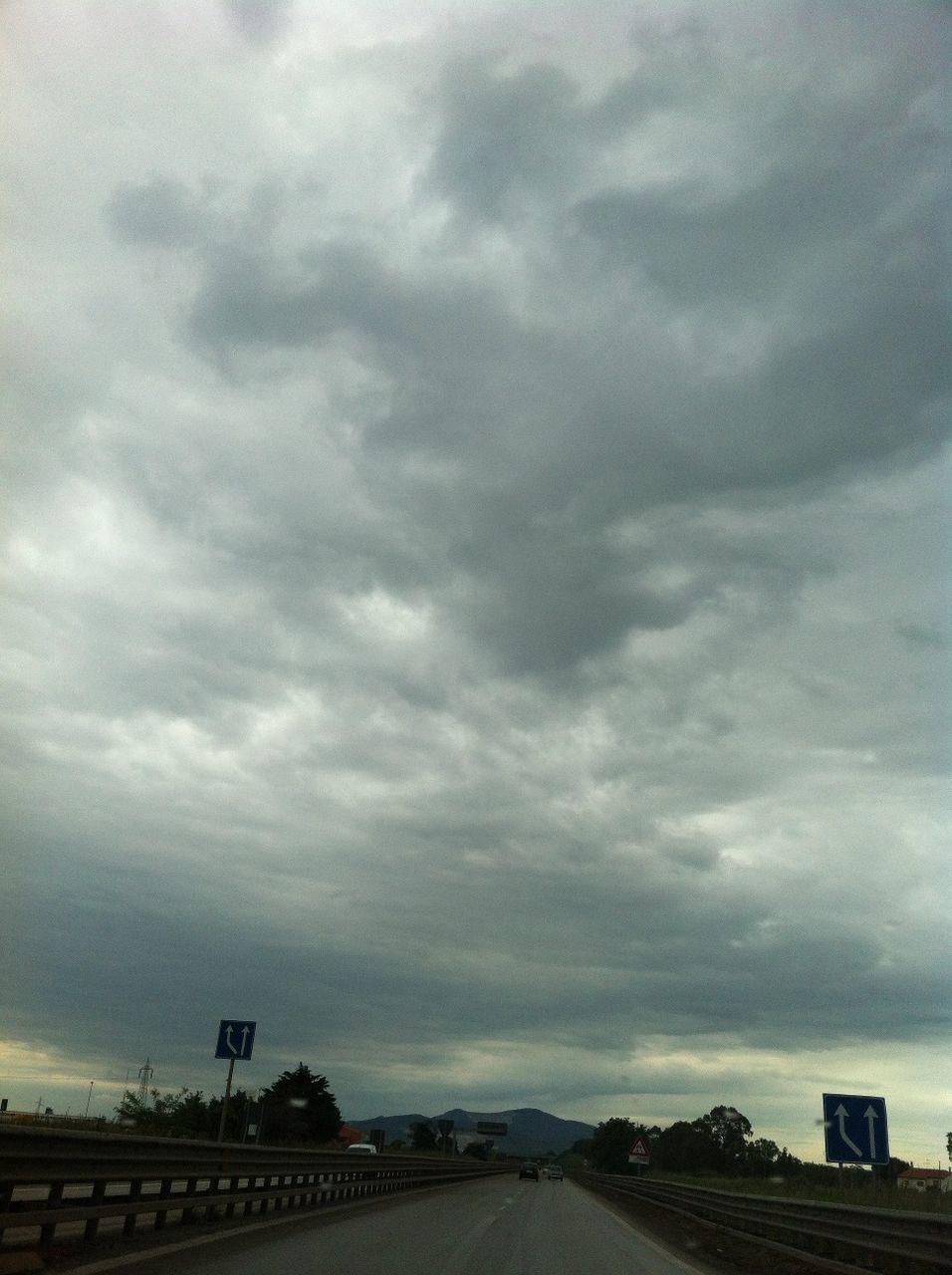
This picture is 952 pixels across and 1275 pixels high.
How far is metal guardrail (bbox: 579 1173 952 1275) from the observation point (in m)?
12.6

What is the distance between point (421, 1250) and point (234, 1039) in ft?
25.4

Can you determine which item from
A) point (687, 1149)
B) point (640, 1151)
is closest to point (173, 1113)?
point (640, 1151)

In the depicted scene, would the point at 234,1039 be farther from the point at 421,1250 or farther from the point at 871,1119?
the point at 871,1119

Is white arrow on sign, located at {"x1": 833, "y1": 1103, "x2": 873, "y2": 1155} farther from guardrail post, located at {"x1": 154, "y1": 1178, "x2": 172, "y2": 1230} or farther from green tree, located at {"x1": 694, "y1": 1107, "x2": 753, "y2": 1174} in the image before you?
green tree, located at {"x1": 694, "y1": 1107, "x2": 753, "y2": 1174}

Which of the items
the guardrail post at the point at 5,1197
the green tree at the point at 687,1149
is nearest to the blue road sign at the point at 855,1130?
the guardrail post at the point at 5,1197

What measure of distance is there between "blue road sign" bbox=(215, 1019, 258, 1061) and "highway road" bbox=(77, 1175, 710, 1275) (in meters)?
3.63

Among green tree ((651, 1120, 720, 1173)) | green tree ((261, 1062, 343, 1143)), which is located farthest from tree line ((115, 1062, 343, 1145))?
green tree ((651, 1120, 720, 1173))

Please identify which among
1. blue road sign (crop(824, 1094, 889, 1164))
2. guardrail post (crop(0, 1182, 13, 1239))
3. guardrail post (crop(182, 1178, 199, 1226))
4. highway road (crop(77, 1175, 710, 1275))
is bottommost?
highway road (crop(77, 1175, 710, 1275))

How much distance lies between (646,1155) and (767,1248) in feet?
81.3

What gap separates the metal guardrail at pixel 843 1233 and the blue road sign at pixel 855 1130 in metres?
0.67

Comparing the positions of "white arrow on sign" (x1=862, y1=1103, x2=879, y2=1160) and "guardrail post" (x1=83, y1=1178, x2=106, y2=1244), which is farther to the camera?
"white arrow on sign" (x1=862, y1=1103, x2=879, y2=1160)

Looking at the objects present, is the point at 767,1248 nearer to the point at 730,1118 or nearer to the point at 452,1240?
the point at 452,1240

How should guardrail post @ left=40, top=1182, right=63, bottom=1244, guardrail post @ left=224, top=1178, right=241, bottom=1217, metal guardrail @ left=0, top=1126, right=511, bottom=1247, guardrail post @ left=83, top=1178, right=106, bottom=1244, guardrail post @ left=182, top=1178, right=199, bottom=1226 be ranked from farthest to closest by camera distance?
1. guardrail post @ left=224, top=1178, right=241, bottom=1217
2. guardrail post @ left=182, top=1178, right=199, bottom=1226
3. guardrail post @ left=83, top=1178, right=106, bottom=1244
4. guardrail post @ left=40, top=1182, right=63, bottom=1244
5. metal guardrail @ left=0, top=1126, right=511, bottom=1247

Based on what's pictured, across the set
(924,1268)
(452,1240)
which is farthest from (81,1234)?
(924,1268)
